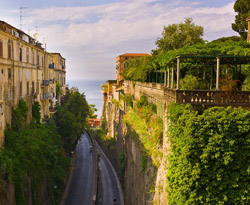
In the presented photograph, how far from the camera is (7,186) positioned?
17.1 meters

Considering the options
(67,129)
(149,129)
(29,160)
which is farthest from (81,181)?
(149,129)

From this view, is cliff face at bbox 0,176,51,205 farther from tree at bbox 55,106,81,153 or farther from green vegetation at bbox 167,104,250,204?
tree at bbox 55,106,81,153

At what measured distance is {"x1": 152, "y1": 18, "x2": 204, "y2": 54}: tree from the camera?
116 feet

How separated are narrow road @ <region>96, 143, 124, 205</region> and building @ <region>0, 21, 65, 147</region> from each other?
12109mm

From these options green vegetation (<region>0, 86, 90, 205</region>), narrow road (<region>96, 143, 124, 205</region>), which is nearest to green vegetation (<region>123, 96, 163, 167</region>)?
green vegetation (<region>0, 86, 90, 205</region>)

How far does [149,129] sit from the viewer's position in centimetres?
2103

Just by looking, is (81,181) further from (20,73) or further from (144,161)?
(144,161)

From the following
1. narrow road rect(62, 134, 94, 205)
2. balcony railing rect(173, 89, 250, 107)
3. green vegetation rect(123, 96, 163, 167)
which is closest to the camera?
balcony railing rect(173, 89, 250, 107)

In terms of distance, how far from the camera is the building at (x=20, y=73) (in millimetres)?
22289

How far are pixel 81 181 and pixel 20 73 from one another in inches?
669

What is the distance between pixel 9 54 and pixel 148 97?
1193 centimetres

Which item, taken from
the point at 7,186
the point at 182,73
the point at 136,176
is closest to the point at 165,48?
the point at 182,73

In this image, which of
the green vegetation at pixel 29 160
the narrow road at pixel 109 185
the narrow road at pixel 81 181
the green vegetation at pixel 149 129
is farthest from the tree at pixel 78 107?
the green vegetation at pixel 149 129

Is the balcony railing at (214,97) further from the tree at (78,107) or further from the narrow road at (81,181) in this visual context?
the tree at (78,107)
